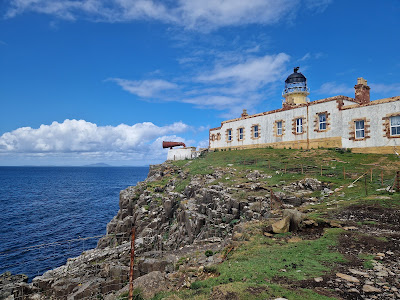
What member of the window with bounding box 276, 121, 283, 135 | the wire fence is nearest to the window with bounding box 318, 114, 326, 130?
the window with bounding box 276, 121, 283, 135

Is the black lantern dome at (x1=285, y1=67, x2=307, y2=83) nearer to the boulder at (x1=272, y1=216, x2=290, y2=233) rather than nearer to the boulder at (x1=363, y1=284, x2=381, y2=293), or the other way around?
the boulder at (x1=272, y1=216, x2=290, y2=233)

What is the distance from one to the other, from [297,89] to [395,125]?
19.2 metres

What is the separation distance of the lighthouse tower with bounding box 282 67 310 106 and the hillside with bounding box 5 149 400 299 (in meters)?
16.0

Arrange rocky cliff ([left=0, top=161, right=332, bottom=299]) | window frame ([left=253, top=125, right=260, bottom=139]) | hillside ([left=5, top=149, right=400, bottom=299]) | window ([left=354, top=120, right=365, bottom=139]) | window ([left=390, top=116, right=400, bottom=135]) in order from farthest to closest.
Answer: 1. window frame ([left=253, top=125, right=260, bottom=139])
2. window ([left=354, top=120, right=365, bottom=139])
3. window ([left=390, top=116, right=400, bottom=135])
4. rocky cliff ([left=0, top=161, right=332, bottom=299])
5. hillside ([left=5, top=149, right=400, bottom=299])

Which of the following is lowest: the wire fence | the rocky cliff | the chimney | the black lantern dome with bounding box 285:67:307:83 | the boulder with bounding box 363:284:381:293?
the rocky cliff

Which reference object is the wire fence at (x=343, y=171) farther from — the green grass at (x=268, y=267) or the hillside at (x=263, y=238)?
the green grass at (x=268, y=267)

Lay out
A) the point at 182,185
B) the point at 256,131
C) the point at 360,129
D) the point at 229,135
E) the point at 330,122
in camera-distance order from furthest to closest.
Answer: the point at 229,135, the point at 256,131, the point at 330,122, the point at 182,185, the point at 360,129

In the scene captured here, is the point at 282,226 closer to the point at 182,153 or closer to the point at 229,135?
the point at 229,135

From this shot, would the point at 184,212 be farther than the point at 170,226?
No

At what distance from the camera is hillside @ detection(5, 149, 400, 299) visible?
7234 mm

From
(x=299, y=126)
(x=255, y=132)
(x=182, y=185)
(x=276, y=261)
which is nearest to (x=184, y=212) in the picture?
(x=182, y=185)

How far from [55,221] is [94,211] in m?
10.2

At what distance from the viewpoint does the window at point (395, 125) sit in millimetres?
26141

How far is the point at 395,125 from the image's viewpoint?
2630 cm
